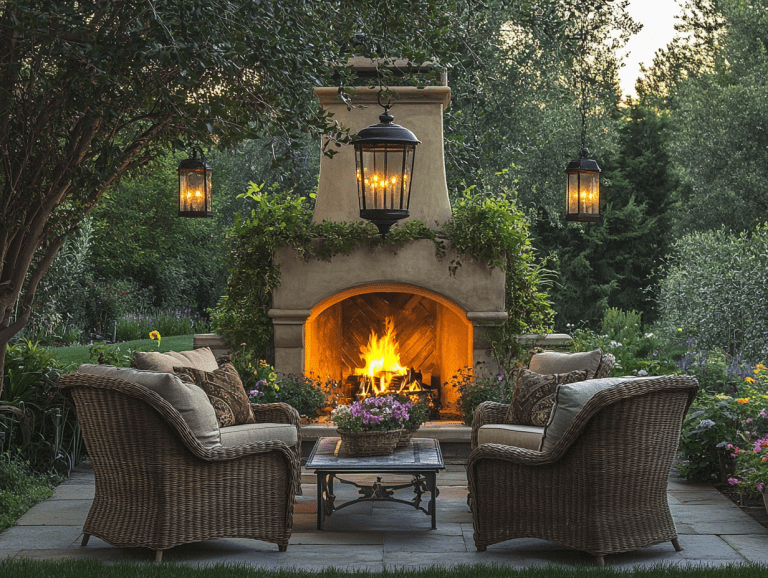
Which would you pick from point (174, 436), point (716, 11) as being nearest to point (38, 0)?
point (174, 436)

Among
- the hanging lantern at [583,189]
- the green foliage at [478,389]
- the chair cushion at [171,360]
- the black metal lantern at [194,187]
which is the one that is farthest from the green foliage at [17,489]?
the hanging lantern at [583,189]

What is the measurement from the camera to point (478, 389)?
7090mm

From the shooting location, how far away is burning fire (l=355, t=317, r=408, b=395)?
7.79m

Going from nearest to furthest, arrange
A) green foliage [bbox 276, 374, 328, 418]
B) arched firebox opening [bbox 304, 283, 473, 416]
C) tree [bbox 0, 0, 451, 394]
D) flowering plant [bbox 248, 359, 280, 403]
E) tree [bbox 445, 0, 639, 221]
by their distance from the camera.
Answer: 1. tree [bbox 0, 0, 451, 394]
2. flowering plant [bbox 248, 359, 280, 403]
3. green foliage [bbox 276, 374, 328, 418]
4. arched firebox opening [bbox 304, 283, 473, 416]
5. tree [bbox 445, 0, 639, 221]

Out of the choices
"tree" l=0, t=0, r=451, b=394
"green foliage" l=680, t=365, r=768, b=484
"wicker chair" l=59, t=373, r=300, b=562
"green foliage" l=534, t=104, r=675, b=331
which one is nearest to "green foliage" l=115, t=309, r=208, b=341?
"green foliage" l=534, t=104, r=675, b=331

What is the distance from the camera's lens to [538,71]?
12664 mm

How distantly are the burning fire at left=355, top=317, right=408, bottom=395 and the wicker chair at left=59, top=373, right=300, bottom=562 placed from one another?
3.23 metres

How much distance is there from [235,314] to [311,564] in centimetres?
371

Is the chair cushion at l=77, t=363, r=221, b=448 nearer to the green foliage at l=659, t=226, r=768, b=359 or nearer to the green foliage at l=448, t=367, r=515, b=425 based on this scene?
the green foliage at l=448, t=367, r=515, b=425

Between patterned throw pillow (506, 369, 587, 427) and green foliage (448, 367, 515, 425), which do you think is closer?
patterned throw pillow (506, 369, 587, 427)

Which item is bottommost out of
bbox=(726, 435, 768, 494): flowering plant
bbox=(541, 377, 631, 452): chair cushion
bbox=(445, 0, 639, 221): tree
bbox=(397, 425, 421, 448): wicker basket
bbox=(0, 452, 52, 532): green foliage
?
bbox=(0, 452, 52, 532): green foliage

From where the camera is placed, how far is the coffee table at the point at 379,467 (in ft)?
15.5

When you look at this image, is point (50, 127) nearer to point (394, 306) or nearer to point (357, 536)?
point (357, 536)

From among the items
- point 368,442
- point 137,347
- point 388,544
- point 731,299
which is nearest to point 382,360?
point 368,442
